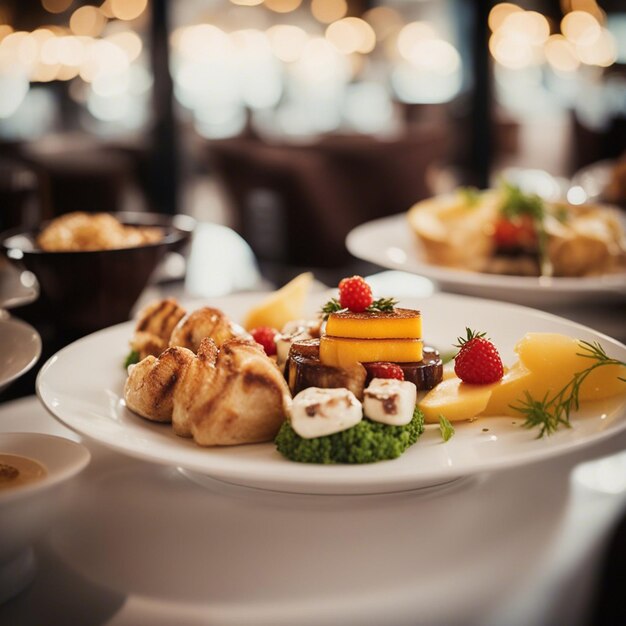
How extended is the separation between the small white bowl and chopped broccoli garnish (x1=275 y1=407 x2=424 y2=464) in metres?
0.24

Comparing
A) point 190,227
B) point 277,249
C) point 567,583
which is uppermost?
point 190,227

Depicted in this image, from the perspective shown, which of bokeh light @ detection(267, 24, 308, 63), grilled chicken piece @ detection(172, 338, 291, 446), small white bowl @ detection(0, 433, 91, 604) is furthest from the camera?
bokeh light @ detection(267, 24, 308, 63)

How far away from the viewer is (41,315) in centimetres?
171

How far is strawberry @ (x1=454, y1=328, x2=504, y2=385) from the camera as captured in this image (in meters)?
1.11

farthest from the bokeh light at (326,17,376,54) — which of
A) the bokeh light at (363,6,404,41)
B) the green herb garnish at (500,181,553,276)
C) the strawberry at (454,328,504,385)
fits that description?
the strawberry at (454,328,504,385)

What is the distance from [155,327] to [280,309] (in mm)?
245

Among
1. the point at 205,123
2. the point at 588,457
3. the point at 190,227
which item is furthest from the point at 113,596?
the point at 205,123

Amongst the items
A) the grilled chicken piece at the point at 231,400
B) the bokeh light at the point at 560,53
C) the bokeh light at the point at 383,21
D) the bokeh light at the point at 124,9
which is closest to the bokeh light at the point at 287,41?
the bokeh light at the point at 383,21

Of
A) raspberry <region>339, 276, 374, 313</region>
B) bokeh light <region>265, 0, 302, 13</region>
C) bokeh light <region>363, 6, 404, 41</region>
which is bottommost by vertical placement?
raspberry <region>339, 276, 374, 313</region>

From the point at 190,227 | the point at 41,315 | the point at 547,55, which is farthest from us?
the point at 547,55

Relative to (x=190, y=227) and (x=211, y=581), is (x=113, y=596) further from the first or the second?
(x=190, y=227)

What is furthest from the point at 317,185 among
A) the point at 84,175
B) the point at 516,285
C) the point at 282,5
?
the point at 282,5

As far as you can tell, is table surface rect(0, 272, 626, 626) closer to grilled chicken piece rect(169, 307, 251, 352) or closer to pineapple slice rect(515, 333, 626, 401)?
pineapple slice rect(515, 333, 626, 401)

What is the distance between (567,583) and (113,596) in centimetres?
49
